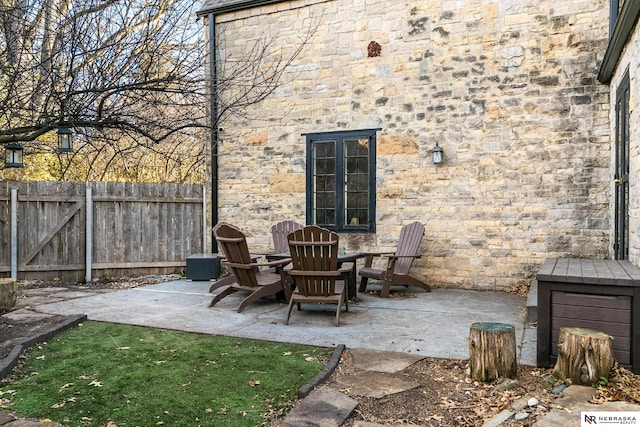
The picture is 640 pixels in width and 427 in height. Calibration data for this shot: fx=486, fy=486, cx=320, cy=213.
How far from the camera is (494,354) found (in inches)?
132

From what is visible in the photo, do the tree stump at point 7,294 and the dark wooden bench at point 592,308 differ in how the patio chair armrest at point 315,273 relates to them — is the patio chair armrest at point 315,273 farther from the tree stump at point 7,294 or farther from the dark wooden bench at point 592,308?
the tree stump at point 7,294

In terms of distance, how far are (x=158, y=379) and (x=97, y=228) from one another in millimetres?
5483

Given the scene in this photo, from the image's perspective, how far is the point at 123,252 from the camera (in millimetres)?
8328

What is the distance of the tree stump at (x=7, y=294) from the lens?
5.54m

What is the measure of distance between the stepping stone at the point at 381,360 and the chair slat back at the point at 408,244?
119 inches

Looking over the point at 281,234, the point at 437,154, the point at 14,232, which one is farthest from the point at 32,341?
the point at 437,154

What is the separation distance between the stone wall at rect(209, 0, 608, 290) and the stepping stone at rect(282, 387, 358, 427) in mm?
4667

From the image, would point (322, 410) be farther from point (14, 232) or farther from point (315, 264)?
point (14, 232)

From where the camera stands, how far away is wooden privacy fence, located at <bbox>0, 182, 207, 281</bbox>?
765 cm

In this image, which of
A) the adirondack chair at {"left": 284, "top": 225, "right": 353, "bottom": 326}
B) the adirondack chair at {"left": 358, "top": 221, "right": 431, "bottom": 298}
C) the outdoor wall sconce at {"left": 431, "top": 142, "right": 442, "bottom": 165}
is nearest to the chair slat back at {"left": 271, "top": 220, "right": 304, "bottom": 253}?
the adirondack chair at {"left": 358, "top": 221, "right": 431, "bottom": 298}

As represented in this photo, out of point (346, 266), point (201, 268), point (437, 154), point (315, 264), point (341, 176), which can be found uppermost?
point (437, 154)

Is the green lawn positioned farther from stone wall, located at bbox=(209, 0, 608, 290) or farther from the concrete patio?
stone wall, located at bbox=(209, 0, 608, 290)

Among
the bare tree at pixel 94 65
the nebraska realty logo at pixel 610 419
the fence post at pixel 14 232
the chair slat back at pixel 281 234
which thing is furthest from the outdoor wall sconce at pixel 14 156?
the nebraska realty logo at pixel 610 419

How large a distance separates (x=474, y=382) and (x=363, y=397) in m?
0.84
